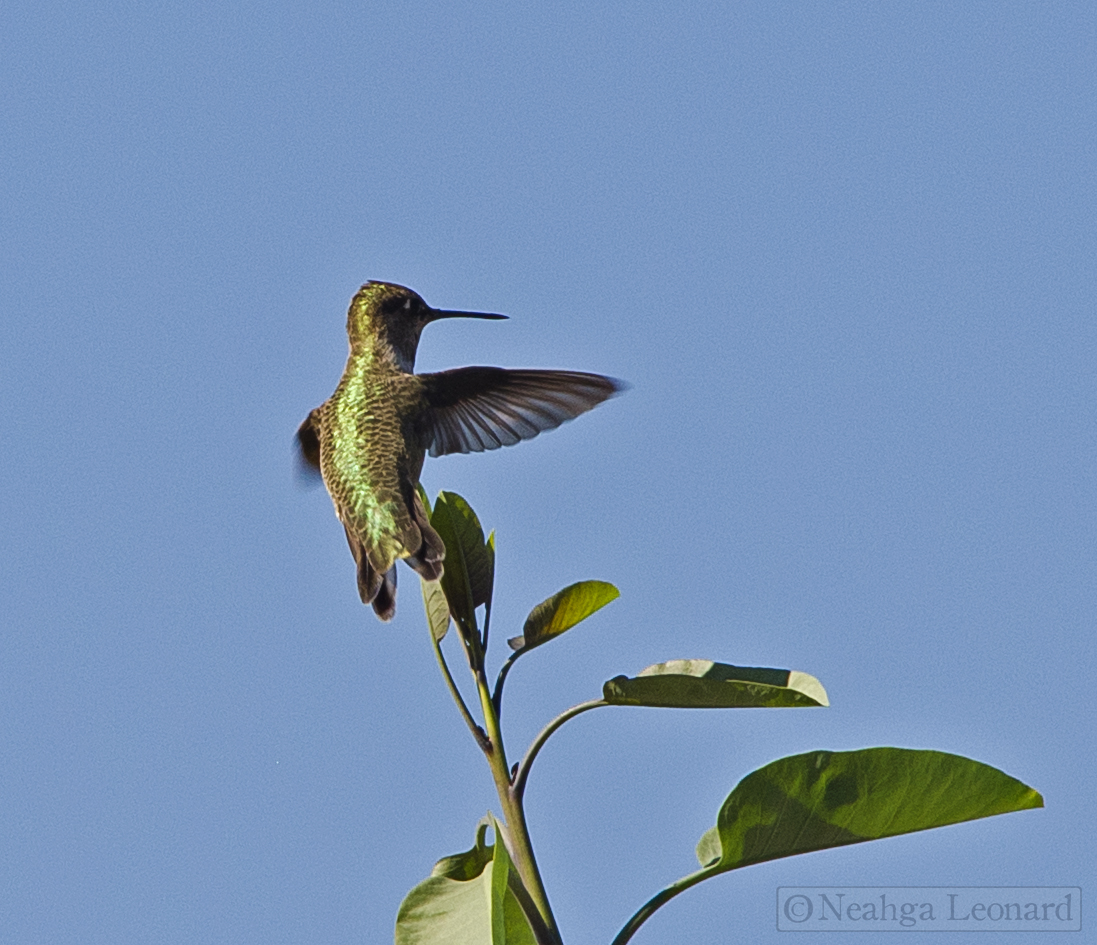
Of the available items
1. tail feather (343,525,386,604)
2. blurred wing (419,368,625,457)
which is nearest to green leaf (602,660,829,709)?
tail feather (343,525,386,604)

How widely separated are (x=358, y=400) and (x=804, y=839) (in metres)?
2.51

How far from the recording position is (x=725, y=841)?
249 cm

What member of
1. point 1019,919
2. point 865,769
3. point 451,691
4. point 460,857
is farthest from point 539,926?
point 1019,919

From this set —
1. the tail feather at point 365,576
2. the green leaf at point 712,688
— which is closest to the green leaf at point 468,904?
the green leaf at point 712,688

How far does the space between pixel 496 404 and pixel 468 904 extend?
2375 millimetres

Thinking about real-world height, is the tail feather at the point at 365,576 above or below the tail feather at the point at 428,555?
above

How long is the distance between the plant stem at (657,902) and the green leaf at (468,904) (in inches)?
8.5

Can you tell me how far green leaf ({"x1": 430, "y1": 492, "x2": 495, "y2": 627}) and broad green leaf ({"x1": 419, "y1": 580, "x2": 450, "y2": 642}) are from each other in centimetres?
2

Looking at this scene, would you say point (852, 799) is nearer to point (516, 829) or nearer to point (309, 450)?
point (516, 829)

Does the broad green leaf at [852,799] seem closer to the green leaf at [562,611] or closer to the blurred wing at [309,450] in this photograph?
the green leaf at [562,611]

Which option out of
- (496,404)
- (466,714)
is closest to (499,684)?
(466,714)

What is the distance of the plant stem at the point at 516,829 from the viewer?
225 centimetres

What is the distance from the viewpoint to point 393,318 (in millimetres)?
4922

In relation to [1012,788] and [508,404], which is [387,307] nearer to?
[508,404]
